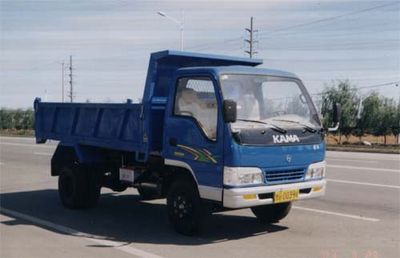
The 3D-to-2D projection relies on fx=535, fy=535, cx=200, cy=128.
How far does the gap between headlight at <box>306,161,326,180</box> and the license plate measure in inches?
14.2

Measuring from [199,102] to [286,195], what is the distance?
1.72 m

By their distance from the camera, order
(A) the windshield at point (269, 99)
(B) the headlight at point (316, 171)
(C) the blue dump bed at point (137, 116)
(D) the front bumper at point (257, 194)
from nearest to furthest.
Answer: (D) the front bumper at point (257, 194)
(A) the windshield at point (269, 99)
(B) the headlight at point (316, 171)
(C) the blue dump bed at point (137, 116)

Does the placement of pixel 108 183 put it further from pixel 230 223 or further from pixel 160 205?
pixel 230 223

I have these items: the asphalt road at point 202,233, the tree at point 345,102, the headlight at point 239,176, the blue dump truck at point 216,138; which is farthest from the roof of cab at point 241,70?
the tree at point 345,102

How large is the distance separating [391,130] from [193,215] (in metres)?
40.1

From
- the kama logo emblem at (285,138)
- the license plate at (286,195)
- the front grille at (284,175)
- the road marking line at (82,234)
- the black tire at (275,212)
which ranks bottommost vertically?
the road marking line at (82,234)

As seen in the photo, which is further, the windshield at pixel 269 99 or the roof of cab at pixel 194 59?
the roof of cab at pixel 194 59

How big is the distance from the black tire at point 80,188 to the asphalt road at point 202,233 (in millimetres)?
189

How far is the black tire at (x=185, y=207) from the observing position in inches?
285

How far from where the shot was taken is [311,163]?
24.6 feet

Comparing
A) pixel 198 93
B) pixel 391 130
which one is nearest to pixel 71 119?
pixel 198 93

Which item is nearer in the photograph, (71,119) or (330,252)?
(330,252)

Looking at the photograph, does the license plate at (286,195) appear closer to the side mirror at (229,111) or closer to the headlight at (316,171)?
the headlight at (316,171)

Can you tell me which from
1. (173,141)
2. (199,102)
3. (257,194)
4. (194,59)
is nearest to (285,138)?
(257,194)
